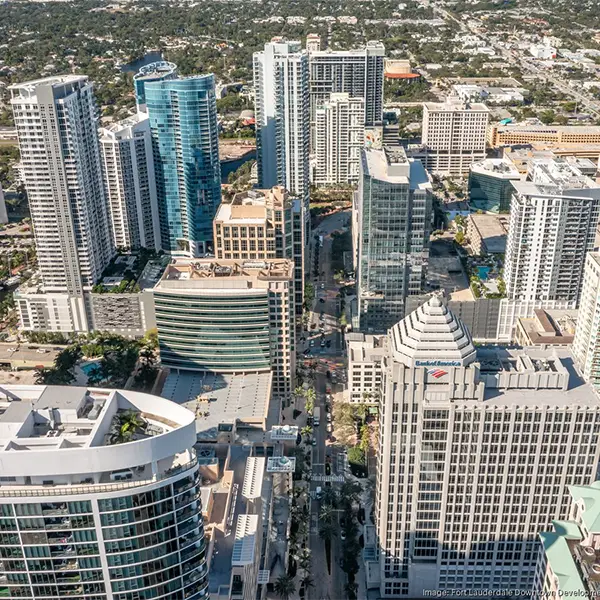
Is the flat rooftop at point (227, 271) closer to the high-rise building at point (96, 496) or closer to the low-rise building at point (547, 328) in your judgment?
the low-rise building at point (547, 328)

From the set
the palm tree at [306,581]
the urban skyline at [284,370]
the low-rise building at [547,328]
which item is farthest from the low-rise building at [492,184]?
A: the palm tree at [306,581]

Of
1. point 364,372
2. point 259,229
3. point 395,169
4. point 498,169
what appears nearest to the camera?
point 364,372

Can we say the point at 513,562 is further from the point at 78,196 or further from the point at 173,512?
the point at 78,196

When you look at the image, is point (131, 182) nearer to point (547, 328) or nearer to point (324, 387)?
point (324, 387)

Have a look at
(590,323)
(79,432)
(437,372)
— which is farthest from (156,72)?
(79,432)

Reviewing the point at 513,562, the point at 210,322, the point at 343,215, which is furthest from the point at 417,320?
the point at 343,215

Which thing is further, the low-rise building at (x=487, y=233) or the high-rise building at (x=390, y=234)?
the low-rise building at (x=487, y=233)

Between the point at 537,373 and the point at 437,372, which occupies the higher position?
the point at 437,372
